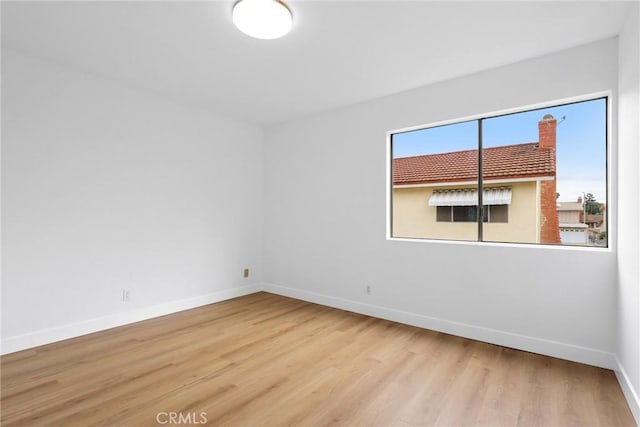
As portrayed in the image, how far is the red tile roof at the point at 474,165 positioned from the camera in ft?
9.80

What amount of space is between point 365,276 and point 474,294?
4.15ft

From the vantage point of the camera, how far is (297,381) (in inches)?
90.3

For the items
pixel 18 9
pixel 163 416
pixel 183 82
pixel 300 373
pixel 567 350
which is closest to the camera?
pixel 163 416

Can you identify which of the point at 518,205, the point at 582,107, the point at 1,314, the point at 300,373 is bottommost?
the point at 300,373

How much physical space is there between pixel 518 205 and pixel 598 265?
81 centimetres

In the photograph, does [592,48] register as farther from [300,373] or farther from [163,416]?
[163,416]

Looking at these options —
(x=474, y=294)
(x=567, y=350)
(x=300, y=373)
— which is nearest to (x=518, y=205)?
(x=474, y=294)

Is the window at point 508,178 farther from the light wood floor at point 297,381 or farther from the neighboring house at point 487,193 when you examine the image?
the light wood floor at point 297,381

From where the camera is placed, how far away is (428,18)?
2.27m

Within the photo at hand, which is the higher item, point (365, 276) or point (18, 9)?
point (18, 9)

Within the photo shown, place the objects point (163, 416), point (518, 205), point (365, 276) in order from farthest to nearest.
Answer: point (365, 276) < point (518, 205) < point (163, 416)

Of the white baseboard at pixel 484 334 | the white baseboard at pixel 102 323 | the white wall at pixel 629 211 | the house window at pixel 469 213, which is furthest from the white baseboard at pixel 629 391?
the white baseboard at pixel 102 323

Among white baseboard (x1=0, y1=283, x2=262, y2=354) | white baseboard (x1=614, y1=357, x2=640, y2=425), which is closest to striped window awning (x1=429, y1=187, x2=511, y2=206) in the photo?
white baseboard (x1=614, y1=357, x2=640, y2=425)

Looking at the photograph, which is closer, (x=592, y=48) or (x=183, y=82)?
(x=592, y=48)
